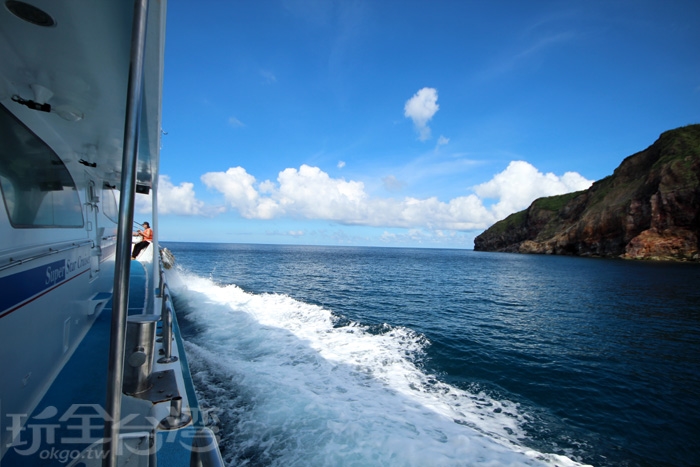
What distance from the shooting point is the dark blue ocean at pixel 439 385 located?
5117 mm

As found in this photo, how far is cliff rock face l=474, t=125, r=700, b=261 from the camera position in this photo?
56.0 m

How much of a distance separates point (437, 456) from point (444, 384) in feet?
10.9

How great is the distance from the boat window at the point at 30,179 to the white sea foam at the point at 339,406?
4023 millimetres

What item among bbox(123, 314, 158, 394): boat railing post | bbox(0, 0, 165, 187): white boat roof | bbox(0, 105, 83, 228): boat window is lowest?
bbox(123, 314, 158, 394): boat railing post

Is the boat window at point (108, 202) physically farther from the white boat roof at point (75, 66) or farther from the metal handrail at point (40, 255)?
the white boat roof at point (75, 66)

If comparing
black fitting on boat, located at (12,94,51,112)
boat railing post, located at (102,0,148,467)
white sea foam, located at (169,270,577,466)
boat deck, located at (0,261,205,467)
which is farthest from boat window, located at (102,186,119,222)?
boat railing post, located at (102,0,148,467)

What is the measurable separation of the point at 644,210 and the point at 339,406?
8209 cm

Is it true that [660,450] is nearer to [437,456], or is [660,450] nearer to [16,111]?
[437,456]

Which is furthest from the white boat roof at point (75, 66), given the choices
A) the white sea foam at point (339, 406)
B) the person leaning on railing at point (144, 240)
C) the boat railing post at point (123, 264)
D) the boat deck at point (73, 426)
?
the person leaning on railing at point (144, 240)

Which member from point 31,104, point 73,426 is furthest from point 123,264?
point 31,104

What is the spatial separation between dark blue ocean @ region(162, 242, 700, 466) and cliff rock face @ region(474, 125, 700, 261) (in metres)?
57.6

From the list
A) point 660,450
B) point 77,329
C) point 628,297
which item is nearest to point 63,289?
point 77,329

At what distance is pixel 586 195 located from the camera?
91.4 m

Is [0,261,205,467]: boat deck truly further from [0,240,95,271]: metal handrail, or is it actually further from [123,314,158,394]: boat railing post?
[0,240,95,271]: metal handrail
